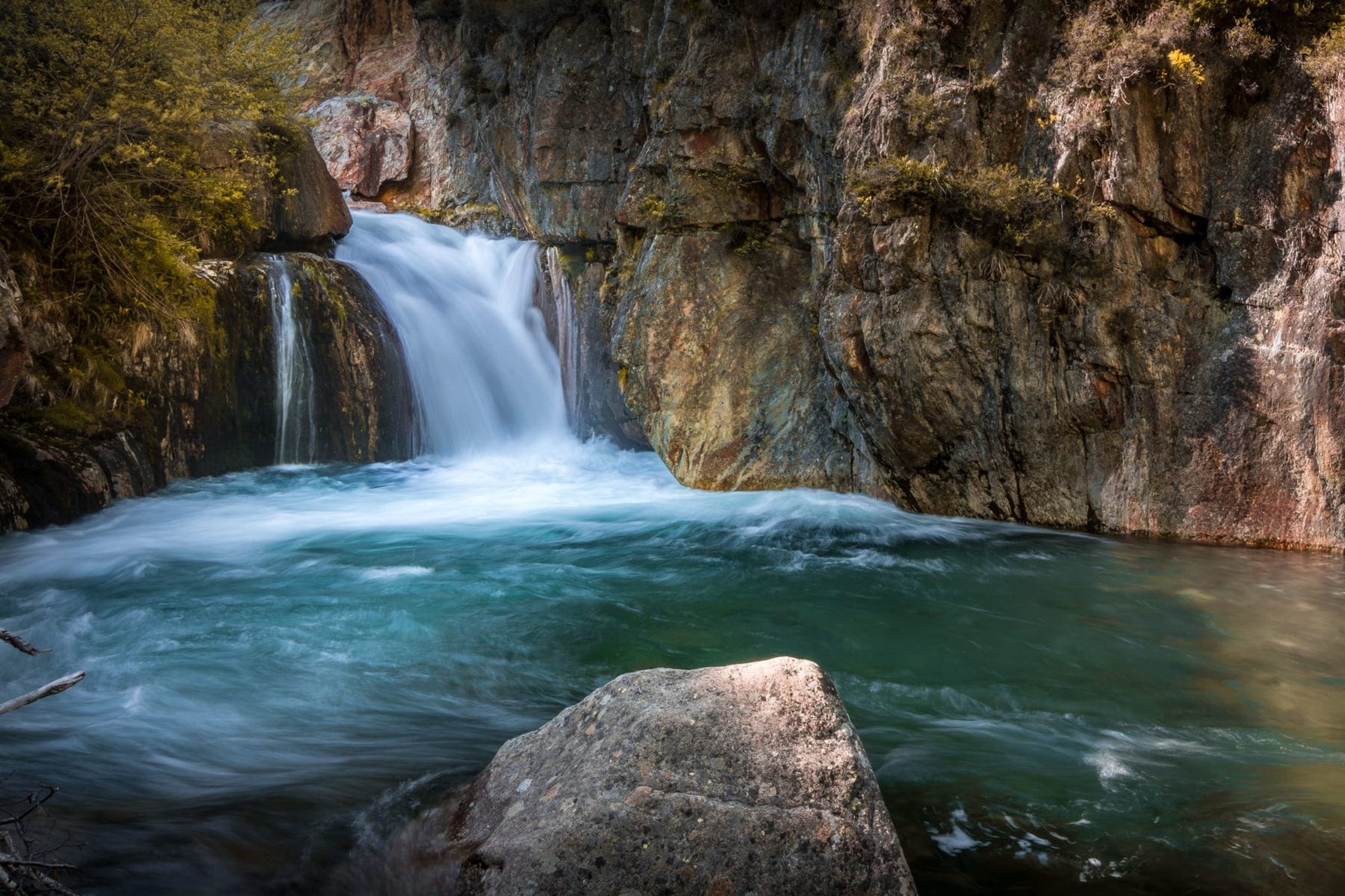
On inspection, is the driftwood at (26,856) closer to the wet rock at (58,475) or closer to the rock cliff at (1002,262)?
the wet rock at (58,475)

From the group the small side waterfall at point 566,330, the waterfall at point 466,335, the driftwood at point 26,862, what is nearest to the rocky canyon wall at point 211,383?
the waterfall at point 466,335

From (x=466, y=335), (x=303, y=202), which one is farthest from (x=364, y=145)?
(x=466, y=335)

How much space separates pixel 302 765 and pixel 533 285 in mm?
14020

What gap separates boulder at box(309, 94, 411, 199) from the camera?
25.8 m

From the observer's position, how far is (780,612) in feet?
23.4

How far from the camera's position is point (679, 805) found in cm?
277

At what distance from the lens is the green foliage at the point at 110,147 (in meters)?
9.71

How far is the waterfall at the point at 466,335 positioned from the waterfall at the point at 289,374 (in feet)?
6.18

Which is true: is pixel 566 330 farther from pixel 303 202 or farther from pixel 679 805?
pixel 679 805

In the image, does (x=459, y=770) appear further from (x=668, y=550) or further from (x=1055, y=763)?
(x=668, y=550)

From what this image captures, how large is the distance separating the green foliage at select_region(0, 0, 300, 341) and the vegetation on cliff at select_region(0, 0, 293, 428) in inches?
0.7

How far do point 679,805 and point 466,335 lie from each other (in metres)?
14.6

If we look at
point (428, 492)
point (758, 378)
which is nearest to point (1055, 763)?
point (758, 378)

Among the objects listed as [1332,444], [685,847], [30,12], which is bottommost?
[685,847]
